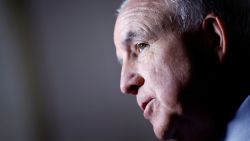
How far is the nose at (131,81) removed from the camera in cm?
80

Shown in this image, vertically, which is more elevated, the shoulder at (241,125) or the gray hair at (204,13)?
the gray hair at (204,13)

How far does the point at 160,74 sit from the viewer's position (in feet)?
2.52

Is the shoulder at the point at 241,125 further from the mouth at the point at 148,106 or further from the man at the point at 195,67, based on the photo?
the mouth at the point at 148,106

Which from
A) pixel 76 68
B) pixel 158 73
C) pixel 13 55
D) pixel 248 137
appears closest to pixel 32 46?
pixel 13 55

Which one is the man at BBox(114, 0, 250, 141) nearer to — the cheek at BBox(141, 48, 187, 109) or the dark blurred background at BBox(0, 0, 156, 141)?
the cheek at BBox(141, 48, 187, 109)

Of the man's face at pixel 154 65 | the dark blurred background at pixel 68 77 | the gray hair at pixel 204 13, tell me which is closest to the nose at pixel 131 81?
the man's face at pixel 154 65

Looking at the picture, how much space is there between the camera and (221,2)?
0.77m

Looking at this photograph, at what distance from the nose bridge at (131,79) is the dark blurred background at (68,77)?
723 millimetres

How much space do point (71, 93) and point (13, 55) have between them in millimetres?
292

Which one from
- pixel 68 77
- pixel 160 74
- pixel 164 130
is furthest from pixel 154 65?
pixel 68 77

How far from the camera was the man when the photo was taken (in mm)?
756

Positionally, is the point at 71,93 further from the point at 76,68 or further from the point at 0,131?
the point at 0,131

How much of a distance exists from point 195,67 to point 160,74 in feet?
0.25

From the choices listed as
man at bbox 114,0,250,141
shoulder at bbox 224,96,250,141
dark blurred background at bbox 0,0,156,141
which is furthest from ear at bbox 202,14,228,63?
dark blurred background at bbox 0,0,156,141
